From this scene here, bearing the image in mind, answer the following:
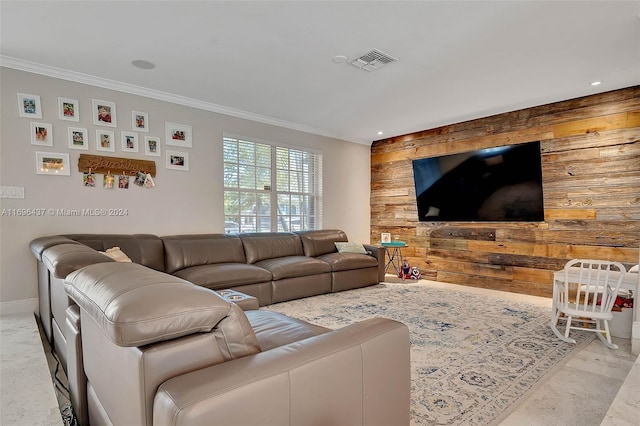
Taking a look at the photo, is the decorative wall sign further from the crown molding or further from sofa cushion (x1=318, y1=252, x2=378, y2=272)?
sofa cushion (x1=318, y1=252, x2=378, y2=272)

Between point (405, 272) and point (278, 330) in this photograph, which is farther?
point (405, 272)

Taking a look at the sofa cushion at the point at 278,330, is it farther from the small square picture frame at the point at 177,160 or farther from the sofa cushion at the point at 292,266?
the small square picture frame at the point at 177,160

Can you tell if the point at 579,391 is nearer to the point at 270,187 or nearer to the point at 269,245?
the point at 269,245

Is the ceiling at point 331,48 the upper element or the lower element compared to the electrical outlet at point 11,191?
upper

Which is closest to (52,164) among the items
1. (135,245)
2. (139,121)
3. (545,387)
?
(139,121)

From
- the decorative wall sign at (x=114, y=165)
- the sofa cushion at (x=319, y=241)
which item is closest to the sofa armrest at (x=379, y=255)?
the sofa cushion at (x=319, y=241)

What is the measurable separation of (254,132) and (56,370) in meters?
3.81

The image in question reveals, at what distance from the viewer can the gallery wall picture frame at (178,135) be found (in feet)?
14.4

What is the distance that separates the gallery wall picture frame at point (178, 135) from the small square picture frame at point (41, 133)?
3.84ft

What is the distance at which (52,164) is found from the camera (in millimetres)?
3611

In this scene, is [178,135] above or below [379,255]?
above

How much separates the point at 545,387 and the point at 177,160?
4.35 m

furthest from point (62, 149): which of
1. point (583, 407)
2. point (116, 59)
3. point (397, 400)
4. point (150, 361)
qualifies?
point (583, 407)

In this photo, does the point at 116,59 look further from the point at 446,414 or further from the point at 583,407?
the point at 583,407
